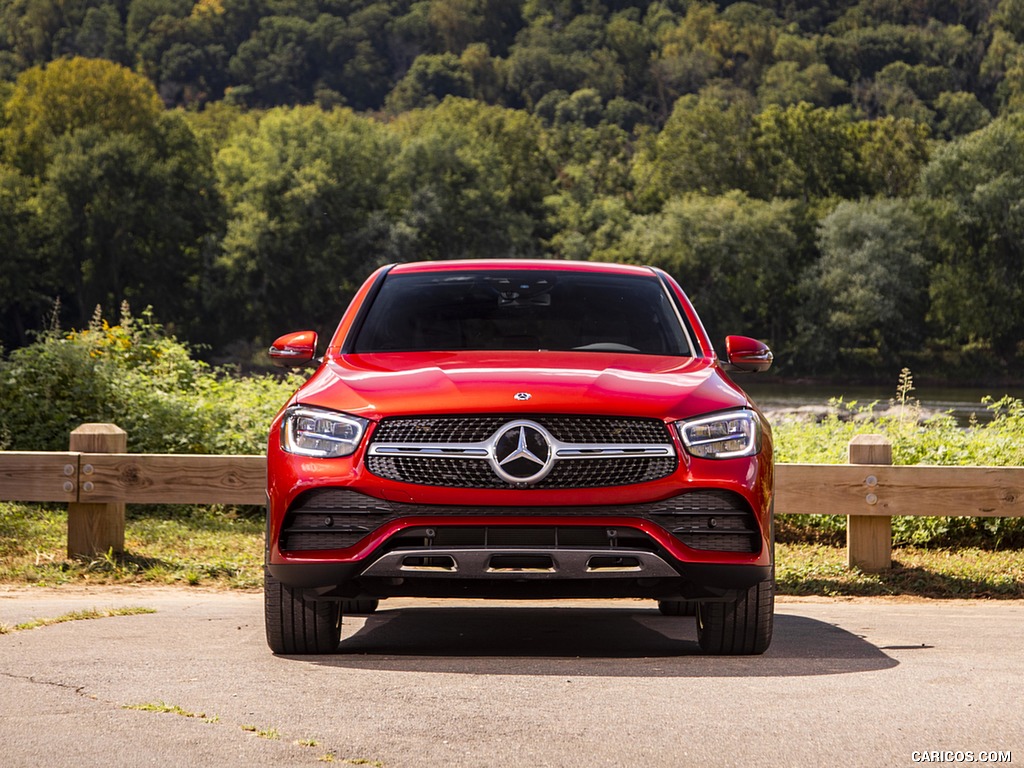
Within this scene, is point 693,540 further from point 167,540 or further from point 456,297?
point 167,540

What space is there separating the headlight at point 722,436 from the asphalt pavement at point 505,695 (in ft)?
3.00

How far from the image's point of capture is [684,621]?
27.9ft

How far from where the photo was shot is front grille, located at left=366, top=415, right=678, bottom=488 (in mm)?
6215

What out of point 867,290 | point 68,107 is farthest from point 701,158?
point 68,107

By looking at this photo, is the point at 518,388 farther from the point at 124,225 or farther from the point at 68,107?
the point at 68,107

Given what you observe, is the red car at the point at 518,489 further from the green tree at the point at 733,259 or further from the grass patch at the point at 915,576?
the green tree at the point at 733,259

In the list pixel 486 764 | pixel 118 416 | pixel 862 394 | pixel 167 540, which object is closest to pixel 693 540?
pixel 486 764

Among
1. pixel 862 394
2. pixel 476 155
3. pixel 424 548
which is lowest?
pixel 862 394

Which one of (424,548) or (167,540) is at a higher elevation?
(424,548)

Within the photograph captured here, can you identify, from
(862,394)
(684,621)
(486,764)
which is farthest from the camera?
(862,394)

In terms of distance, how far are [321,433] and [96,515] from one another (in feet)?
15.1

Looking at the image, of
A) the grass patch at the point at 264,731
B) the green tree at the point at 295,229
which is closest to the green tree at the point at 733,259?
the green tree at the point at 295,229

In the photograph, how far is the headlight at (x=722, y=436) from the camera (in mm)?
6309

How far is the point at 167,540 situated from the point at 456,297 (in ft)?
15.8
